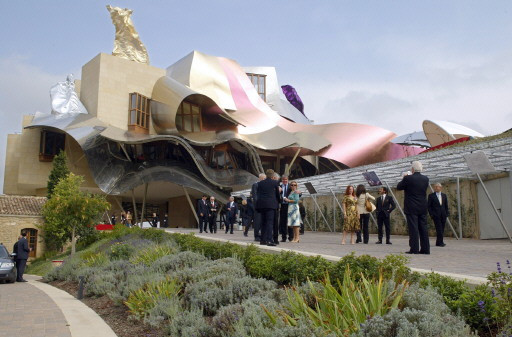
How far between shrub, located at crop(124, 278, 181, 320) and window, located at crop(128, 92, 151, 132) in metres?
33.0

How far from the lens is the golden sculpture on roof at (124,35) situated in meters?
40.8

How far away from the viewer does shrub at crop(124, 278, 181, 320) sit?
5738 mm

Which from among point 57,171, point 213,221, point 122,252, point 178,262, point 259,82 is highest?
point 259,82

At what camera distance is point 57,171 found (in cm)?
3341

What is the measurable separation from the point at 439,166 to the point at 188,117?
84.7 feet

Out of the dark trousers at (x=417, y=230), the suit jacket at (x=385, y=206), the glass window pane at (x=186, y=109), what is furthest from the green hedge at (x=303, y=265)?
the glass window pane at (x=186, y=109)

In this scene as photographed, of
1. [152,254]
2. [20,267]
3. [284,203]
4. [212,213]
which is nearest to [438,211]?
[284,203]

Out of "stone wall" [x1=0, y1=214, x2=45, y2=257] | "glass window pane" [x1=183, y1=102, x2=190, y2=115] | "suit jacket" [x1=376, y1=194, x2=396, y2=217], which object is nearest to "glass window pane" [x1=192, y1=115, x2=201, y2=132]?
"glass window pane" [x1=183, y1=102, x2=190, y2=115]

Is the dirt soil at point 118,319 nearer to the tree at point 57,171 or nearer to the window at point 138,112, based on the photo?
the tree at point 57,171

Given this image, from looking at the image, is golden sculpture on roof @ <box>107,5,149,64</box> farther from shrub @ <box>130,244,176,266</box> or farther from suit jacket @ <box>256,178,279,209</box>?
suit jacket @ <box>256,178,279,209</box>

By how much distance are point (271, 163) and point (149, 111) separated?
1130 centimetres

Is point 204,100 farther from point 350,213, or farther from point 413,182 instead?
point 413,182

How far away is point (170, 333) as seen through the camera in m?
4.95

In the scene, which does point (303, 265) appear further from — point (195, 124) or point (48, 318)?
point (195, 124)
